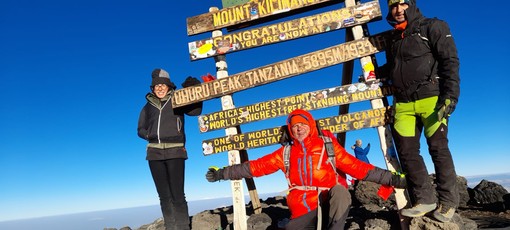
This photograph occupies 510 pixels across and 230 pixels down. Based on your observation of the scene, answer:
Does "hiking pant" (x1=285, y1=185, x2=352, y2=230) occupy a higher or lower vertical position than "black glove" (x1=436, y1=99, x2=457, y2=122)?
lower

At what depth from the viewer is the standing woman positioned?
6668 millimetres

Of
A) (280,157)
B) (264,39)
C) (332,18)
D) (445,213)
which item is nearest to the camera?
(445,213)

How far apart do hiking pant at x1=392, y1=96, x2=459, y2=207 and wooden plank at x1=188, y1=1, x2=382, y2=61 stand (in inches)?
74.2

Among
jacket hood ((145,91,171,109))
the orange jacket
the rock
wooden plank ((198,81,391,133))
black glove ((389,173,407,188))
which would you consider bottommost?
the rock

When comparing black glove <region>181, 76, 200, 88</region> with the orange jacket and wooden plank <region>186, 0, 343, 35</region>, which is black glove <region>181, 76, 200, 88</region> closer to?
wooden plank <region>186, 0, 343, 35</region>

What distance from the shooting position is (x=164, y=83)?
7098 millimetres

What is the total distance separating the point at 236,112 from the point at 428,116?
11.7 ft

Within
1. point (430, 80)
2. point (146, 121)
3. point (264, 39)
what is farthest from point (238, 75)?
point (430, 80)

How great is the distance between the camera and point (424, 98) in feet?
17.2

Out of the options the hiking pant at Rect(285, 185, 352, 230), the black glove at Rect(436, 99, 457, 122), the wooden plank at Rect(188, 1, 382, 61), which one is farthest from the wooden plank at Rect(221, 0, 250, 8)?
the hiking pant at Rect(285, 185, 352, 230)

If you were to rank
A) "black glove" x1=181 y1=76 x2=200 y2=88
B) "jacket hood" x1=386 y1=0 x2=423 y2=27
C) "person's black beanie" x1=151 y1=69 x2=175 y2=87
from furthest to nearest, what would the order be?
"black glove" x1=181 y1=76 x2=200 y2=88
"person's black beanie" x1=151 y1=69 x2=175 y2=87
"jacket hood" x1=386 y1=0 x2=423 y2=27

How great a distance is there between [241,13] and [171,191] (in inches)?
153

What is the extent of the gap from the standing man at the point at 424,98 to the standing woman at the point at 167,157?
4.01 m

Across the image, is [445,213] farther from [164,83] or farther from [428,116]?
[164,83]
